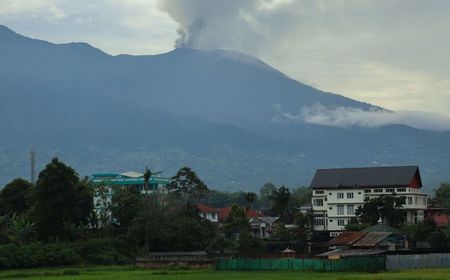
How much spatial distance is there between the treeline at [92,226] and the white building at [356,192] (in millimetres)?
14761

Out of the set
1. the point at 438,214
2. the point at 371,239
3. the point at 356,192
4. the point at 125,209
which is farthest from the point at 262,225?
the point at 371,239

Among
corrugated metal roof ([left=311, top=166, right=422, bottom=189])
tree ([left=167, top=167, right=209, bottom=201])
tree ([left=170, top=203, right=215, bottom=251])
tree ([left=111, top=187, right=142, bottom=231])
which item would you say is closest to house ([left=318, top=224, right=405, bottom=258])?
tree ([left=170, top=203, right=215, bottom=251])

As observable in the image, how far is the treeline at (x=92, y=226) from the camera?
73.2 metres

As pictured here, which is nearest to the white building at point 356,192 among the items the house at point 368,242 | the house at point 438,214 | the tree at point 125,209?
the house at point 438,214

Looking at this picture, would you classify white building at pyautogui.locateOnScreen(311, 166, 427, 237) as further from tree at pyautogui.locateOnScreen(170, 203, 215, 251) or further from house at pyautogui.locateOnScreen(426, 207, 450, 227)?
tree at pyautogui.locateOnScreen(170, 203, 215, 251)

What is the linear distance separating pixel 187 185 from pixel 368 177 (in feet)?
83.8

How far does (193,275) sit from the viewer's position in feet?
186

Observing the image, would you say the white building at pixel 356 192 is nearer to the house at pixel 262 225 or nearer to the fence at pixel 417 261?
the house at pixel 262 225

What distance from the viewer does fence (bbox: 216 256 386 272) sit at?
57625 millimetres

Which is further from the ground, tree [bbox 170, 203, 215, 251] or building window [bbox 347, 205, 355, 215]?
building window [bbox 347, 205, 355, 215]

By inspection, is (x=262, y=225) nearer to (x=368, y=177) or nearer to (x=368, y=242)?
(x=368, y=177)

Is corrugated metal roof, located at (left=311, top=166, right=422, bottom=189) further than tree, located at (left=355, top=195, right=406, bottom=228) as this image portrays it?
Yes

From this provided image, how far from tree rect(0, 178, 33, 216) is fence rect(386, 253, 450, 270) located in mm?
44339

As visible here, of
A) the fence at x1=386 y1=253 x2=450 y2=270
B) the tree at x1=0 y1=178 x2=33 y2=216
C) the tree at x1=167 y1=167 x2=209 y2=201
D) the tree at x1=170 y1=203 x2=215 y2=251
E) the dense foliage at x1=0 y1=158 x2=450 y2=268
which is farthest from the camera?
the tree at x1=167 y1=167 x2=209 y2=201
